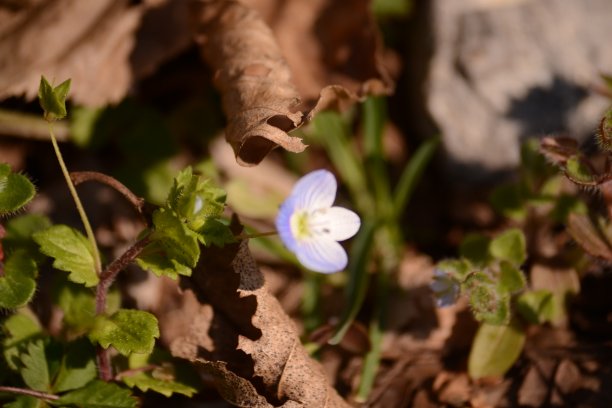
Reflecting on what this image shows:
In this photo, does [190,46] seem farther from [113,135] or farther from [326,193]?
[326,193]

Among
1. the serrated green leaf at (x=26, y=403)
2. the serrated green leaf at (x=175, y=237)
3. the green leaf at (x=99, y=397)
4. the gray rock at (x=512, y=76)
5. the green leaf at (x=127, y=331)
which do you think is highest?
the gray rock at (x=512, y=76)

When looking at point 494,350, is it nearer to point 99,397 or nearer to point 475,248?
point 475,248

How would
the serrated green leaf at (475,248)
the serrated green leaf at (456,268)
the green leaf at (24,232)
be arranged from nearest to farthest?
the green leaf at (24,232) < the serrated green leaf at (456,268) < the serrated green leaf at (475,248)

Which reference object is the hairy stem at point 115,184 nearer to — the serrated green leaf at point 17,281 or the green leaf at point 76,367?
the serrated green leaf at point 17,281

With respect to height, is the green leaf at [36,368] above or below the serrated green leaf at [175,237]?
below

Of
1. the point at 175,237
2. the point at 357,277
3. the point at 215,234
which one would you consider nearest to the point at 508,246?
the point at 357,277

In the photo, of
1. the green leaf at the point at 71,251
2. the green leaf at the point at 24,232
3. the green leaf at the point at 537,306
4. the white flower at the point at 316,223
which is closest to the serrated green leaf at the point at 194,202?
the white flower at the point at 316,223
